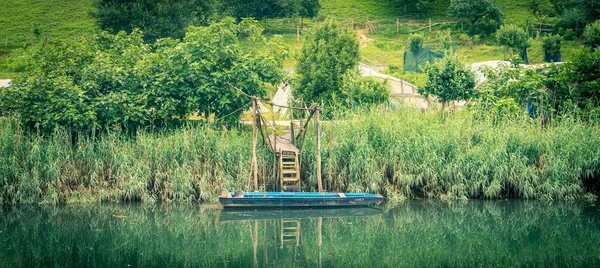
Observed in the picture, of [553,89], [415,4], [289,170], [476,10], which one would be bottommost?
[289,170]

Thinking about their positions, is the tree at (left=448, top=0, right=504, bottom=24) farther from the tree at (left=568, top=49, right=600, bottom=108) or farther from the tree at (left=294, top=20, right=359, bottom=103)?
the tree at (left=568, top=49, right=600, bottom=108)

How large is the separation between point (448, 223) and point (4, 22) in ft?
132

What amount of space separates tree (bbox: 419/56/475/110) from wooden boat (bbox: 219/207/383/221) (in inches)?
285

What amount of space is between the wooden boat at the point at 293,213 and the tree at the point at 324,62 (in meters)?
6.78

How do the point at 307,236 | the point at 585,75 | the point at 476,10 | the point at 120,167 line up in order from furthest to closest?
the point at 476,10, the point at 585,75, the point at 120,167, the point at 307,236

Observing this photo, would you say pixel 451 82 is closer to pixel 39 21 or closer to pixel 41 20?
pixel 39 21

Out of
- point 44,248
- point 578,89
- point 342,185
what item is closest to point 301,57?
point 342,185

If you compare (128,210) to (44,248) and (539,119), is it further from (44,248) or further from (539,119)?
(539,119)

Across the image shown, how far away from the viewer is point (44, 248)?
16.8 m

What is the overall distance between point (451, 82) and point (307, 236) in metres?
10.7

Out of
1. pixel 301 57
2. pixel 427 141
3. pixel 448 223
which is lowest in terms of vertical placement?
pixel 448 223

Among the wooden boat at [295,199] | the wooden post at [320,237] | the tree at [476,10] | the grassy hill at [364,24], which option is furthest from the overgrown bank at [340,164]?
the tree at [476,10]

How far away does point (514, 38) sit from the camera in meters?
37.9

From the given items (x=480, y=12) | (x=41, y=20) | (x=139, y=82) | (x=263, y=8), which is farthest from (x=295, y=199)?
(x=41, y=20)
